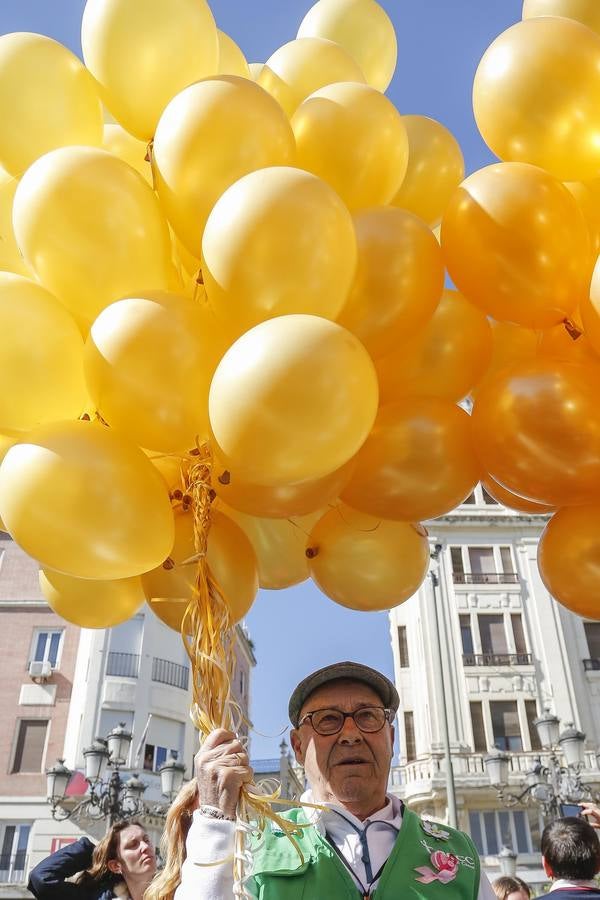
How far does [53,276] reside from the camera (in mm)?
2324

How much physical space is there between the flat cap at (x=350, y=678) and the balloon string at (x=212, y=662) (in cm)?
26

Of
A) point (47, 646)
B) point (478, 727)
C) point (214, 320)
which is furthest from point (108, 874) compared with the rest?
point (478, 727)

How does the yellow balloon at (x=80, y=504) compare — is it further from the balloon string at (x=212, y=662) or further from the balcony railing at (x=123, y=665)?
the balcony railing at (x=123, y=665)

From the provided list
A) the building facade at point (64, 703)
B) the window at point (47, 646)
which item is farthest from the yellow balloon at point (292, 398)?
the window at point (47, 646)

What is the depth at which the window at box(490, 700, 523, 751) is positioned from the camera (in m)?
21.0

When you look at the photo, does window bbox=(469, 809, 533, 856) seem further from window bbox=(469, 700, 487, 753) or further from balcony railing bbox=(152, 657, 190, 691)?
balcony railing bbox=(152, 657, 190, 691)

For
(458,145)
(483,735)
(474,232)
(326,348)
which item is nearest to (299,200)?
(326,348)

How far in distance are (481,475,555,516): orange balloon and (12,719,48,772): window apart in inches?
779

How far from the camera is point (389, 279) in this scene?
2316mm

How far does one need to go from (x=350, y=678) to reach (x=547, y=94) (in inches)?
73.3

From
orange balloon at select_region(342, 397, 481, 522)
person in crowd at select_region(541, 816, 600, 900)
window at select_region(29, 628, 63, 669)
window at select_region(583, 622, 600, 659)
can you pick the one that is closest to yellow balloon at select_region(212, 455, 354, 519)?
orange balloon at select_region(342, 397, 481, 522)

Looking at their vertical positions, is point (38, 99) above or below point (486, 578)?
below

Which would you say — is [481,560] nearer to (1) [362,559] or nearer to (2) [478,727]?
(2) [478,727]

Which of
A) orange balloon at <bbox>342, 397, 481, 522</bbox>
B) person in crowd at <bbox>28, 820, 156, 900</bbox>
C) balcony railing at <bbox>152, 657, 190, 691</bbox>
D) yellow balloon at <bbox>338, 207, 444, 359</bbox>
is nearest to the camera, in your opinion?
yellow balloon at <bbox>338, 207, 444, 359</bbox>
